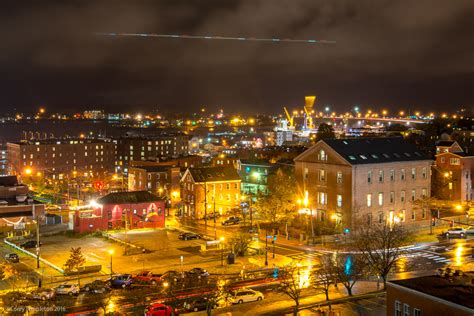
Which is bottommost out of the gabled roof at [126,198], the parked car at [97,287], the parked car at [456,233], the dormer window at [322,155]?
the parked car at [97,287]

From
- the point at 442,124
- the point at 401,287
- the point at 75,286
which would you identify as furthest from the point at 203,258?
the point at 442,124

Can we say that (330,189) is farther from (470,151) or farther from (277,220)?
(470,151)

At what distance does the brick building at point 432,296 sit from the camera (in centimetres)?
2022

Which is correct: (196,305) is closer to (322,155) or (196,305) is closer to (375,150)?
(322,155)

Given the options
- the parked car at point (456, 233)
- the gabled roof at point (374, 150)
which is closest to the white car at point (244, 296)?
the gabled roof at point (374, 150)

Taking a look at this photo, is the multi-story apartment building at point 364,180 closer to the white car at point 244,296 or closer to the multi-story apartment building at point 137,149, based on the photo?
the white car at point 244,296

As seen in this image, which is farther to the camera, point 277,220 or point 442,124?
point 442,124

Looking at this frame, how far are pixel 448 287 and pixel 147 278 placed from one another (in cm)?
1683

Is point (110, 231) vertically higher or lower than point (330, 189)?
lower

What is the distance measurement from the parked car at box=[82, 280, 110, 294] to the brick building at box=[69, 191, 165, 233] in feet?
59.1

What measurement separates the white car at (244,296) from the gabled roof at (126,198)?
2666cm

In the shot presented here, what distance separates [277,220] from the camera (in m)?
51.3

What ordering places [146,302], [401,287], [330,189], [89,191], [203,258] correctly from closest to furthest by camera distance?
[401,287]
[146,302]
[203,258]
[330,189]
[89,191]

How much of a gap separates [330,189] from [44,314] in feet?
94.4
